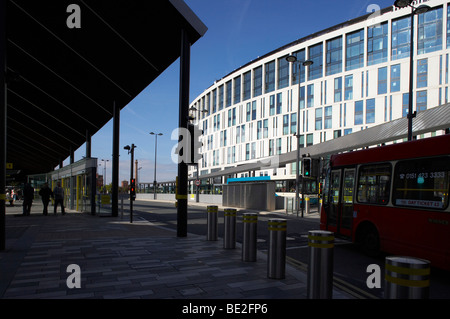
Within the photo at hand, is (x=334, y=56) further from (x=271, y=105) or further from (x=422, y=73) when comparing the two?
(x=271, y=105)

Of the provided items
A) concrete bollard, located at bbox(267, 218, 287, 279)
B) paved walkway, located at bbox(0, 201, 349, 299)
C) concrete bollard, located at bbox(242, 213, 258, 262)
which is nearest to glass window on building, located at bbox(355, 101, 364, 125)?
paved walkway, located at bbox(0, 201, 349, 299)

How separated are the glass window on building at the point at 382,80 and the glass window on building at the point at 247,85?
23.3m

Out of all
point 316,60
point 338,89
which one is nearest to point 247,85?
point 316,60

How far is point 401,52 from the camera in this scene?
4284cm

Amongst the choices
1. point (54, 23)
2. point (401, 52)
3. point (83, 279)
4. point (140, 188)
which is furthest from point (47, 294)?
point (140, 188)

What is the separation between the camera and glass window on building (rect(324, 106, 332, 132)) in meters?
49.3

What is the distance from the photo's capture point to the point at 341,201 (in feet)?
Answer: 34.1

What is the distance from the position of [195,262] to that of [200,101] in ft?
251

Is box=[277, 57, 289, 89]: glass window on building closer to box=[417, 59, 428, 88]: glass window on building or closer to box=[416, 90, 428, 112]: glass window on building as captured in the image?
box=[417, 59, 428, 88]: glass window on building

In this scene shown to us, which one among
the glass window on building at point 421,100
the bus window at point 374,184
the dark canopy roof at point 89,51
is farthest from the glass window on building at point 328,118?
the bus window at point 374,184

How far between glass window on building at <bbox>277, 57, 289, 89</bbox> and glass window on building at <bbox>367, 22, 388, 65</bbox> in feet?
41.2

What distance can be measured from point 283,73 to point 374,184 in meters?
48.3

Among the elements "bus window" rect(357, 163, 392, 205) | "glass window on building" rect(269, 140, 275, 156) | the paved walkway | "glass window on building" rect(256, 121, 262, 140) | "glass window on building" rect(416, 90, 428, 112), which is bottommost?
the paved walkway
